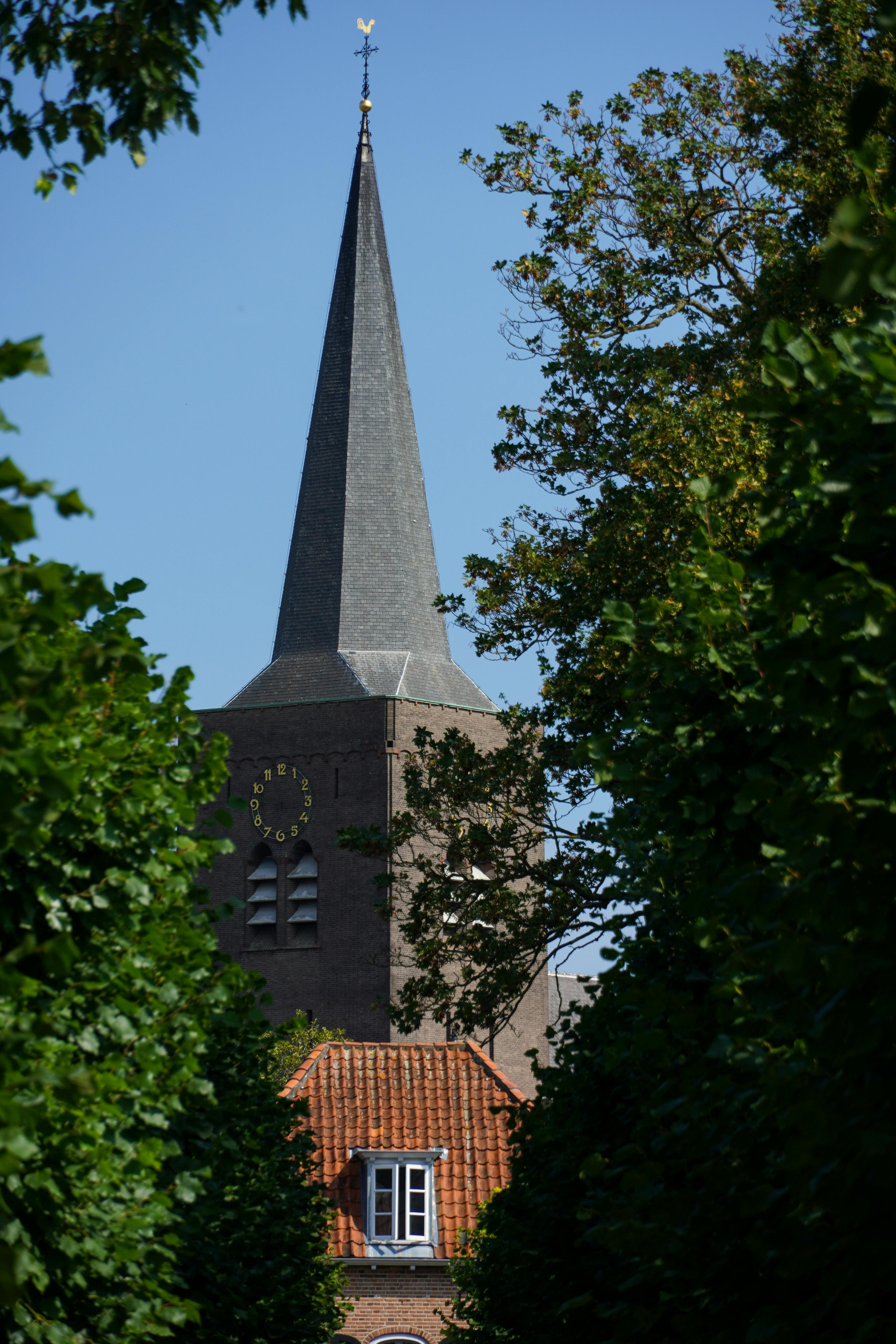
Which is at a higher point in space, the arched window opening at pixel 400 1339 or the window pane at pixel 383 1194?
the window pane at pixel 383 1194

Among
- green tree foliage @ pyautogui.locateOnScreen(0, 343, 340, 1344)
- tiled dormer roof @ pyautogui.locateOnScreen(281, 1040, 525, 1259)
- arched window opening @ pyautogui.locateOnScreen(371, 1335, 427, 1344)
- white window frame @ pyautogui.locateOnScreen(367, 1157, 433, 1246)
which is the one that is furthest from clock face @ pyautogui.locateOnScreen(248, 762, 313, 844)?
green tree foliage @ pyautogui.locateOnScreen(0, 343, 340, 1344)

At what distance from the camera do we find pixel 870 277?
3.28 meters

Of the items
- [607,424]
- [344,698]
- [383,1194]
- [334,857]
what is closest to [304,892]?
[334,857]

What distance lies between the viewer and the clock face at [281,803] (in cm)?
5597

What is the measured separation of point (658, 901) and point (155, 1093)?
3.53 m

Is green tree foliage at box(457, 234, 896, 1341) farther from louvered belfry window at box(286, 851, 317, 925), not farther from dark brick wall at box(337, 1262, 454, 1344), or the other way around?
louvered belfry window at box(286, 851, 317, 925)

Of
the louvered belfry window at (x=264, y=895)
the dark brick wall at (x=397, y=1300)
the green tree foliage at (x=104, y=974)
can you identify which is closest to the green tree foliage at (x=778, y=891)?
the green tree foliage at (x=104, y=974)

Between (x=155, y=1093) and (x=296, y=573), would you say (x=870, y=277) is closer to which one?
(x=155, y=1093)

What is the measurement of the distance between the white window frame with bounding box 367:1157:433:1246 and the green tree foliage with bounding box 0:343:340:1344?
23.2 m

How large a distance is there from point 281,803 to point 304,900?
11.2ft

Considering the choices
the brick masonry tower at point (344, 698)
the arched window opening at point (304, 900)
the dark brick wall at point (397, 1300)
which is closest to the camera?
the dark brick wall at point (397, 1300)

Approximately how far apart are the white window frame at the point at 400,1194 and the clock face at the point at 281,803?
25.8m

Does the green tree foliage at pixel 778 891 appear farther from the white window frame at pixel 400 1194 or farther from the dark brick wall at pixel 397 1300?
the dark brick wall at pixel 397 1300

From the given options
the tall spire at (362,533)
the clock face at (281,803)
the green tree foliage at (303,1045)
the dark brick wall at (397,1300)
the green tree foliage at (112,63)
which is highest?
the tall spire at (362,533)
